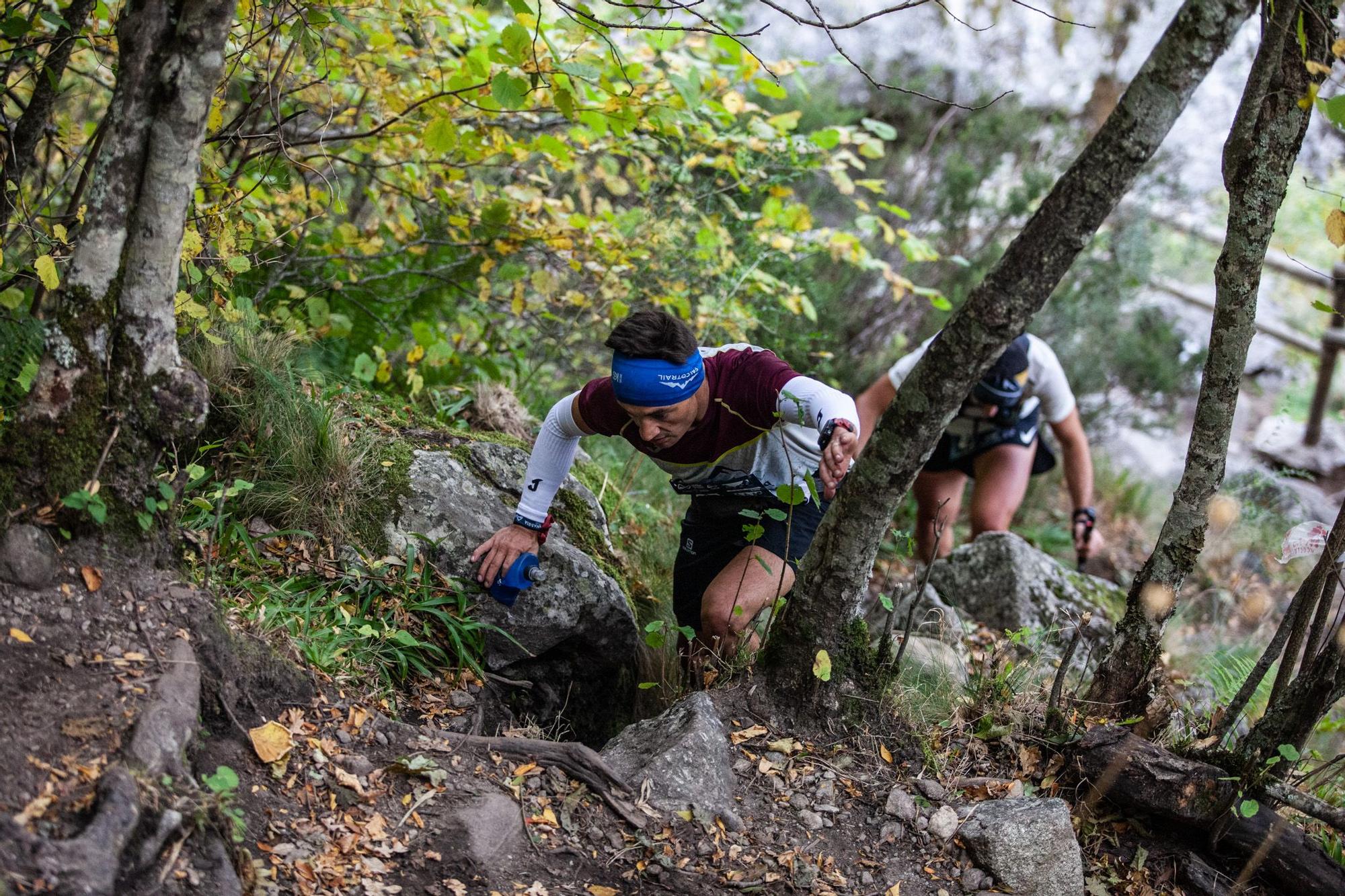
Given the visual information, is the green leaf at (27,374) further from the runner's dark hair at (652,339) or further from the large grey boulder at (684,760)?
the large grey boulder at (684,760)

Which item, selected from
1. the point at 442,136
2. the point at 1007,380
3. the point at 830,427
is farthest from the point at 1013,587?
the point at 442,136

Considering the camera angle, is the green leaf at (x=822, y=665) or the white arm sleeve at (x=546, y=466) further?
the white arm sleeve at (x=546, y=466)

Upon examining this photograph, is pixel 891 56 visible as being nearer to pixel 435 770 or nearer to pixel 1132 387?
pixel 1132 387

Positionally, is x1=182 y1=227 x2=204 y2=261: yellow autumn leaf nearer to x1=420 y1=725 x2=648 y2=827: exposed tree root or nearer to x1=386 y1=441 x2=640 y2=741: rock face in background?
x1=386 y1=441 x2=640 y2=741: rock face in background

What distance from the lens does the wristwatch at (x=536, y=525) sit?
12.4ft

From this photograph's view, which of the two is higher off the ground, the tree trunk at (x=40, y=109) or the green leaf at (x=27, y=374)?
the tree trunk at (x=40, y=109)

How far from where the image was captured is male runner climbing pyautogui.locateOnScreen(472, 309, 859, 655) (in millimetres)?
3344

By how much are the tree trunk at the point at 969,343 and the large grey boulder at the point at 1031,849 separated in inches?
23.3

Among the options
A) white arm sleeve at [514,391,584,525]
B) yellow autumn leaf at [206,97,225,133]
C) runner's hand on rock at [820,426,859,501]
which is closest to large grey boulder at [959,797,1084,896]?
runner's hand on rock at [820,426,859,501]

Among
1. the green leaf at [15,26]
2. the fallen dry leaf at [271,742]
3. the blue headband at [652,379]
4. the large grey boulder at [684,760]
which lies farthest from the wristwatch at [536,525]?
the green leaf at [15,26]

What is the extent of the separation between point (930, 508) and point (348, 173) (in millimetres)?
3905

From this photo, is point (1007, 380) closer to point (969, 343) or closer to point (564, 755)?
point (969, 343)

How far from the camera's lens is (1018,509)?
8.16 m

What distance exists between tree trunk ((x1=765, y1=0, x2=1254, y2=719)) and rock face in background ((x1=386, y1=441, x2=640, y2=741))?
3.18 ft
